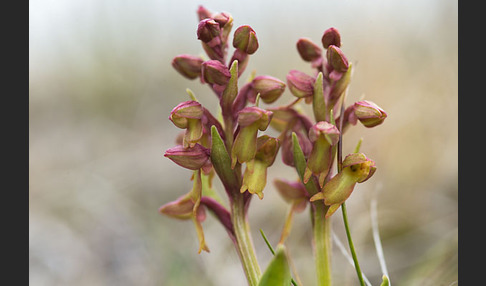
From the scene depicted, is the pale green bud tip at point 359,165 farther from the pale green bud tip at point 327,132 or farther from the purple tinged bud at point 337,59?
the purple tinged bud at point 337,59

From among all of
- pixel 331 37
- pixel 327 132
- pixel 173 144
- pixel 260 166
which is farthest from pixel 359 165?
pixel 173 144

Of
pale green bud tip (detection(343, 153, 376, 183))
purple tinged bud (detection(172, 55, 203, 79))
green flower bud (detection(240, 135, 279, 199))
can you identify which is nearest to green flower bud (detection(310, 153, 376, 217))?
pale green bud tip (detection(343, 153, 376, 183))

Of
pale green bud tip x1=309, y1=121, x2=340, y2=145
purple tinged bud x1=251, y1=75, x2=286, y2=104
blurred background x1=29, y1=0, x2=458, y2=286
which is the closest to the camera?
pale green bud tip x1=309, y1=121, x2=340, y2=145

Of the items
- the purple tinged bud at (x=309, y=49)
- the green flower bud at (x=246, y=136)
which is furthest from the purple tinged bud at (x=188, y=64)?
the purple tinged bud at (x=309, y=49)

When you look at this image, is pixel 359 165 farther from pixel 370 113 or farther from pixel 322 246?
pixel 322 246

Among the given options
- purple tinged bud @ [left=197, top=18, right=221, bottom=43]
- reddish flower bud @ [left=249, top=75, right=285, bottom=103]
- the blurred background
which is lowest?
the blurred background

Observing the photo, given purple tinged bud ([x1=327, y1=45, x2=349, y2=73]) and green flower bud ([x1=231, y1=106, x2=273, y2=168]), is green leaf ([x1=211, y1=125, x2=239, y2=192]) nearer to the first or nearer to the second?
green flower bud ([x1=231, y1=106, x2=273, y2=168])

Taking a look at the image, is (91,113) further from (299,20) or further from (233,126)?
(233,126)
